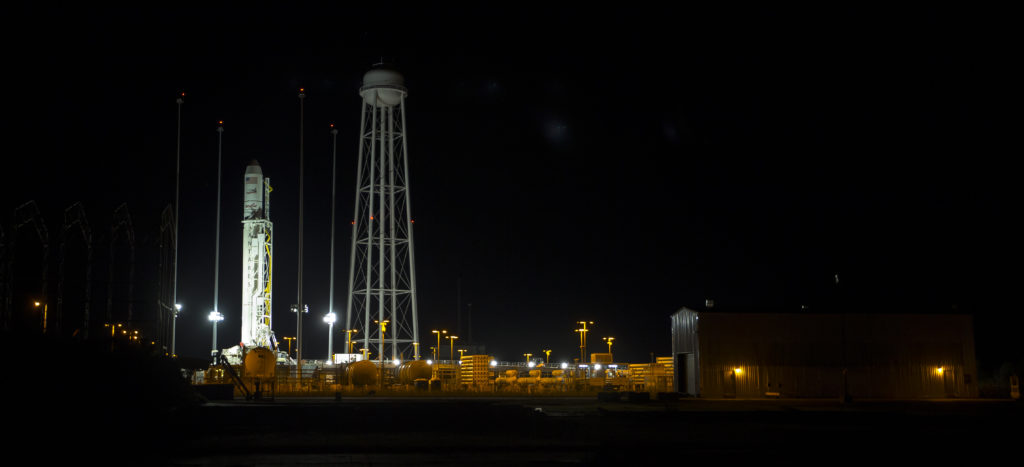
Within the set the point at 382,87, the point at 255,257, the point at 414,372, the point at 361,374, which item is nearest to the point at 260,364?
the point at 361,374

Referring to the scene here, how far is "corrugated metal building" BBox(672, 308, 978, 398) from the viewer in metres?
48.7

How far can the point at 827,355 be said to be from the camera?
49.8 meters

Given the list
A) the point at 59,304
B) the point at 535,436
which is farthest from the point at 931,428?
the point at 59,304

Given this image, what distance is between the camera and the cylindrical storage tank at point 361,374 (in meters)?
55.3

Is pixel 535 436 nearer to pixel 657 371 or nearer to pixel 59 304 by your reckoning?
pixel 59 304

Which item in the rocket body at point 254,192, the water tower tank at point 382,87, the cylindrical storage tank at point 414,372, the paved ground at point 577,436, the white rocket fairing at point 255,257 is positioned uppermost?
the water tower tank at point 382,87

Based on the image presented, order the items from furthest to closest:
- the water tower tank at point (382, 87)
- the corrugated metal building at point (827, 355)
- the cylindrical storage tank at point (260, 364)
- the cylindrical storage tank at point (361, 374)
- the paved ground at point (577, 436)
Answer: the water tower tank at point (382, 87)
the cylindrical storage tank at point (260, 364)
the cylindrical storage tank at point (361, 374)
the corrugated metal building at point (827, 355)
the paved ground at point (577, 436)

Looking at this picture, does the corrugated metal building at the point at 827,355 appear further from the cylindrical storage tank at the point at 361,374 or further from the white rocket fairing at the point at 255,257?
the white rocket fairing at the point at 255,257

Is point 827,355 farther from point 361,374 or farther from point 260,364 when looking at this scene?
point 260,364

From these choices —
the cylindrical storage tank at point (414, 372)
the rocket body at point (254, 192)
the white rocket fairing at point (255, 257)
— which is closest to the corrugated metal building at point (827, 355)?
the cylindrical storage tank at point (414, 372)

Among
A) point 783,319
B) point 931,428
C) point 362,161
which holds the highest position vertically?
point 362,161

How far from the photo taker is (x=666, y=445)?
20.7 metres

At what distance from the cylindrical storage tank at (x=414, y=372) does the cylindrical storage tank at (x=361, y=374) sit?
2.74m

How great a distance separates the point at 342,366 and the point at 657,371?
19936 millimetres
